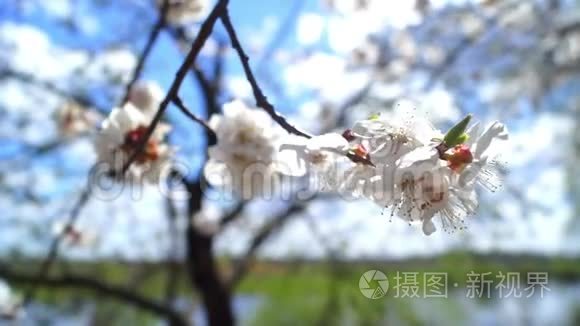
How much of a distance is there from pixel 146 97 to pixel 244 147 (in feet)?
1.25

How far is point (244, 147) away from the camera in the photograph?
0.70 m

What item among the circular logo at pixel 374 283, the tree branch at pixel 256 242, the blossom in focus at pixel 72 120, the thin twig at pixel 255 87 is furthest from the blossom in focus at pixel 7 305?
the tree branch at pixel 256 242

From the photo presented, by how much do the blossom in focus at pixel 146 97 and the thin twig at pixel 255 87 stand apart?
0.37m

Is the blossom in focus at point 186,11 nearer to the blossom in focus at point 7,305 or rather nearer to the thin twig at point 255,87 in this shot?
the thin twig at point 255,87

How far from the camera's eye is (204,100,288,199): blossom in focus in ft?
2.29

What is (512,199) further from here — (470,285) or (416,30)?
(470,285)

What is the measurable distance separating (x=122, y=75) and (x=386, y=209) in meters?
1.84

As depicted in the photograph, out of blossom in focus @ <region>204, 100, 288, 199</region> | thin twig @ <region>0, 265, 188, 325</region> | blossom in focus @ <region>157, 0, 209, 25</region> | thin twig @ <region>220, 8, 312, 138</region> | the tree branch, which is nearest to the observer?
thin twig @ <region>220, 8, 312, 138</region>

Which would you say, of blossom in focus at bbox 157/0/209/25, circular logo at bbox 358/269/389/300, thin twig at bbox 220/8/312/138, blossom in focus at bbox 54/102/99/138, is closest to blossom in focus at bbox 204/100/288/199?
thin twig at bbox 220/8/312/138

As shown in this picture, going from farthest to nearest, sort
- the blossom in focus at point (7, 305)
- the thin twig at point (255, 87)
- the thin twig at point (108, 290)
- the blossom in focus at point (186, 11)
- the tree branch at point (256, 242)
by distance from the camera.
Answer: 1. the tree branch at point (256, 242)
2. the thin twig at point (108, 290)
3. the blossom in focus at point (7, 305)
4. the blossom in focus at point (186, 11)
5. the thin twig at point (255, 87)

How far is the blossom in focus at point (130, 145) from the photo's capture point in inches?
31.1

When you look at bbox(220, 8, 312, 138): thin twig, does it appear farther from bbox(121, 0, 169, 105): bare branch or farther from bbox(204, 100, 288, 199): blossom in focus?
bbox(121, 0, 169, 105): bare branch

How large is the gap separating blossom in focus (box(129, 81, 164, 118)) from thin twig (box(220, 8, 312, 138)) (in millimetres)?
372

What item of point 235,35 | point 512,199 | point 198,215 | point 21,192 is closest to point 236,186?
point 235,35
